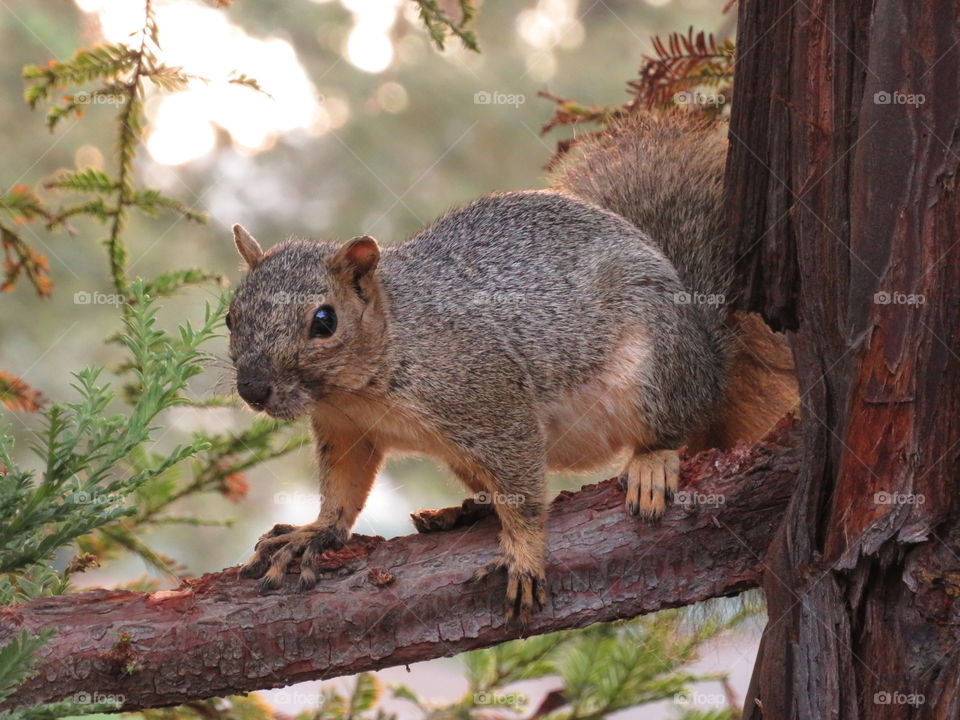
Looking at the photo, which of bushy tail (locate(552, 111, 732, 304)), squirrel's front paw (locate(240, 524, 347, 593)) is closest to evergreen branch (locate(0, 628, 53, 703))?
squirrel's front paw (locate(240, 524, 347, 593))

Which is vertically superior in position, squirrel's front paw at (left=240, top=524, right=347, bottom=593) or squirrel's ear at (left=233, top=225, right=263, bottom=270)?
squirrel's ear at (left=233, top=225, right=263, bottom=270)

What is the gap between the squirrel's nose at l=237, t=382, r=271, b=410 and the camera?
199cm

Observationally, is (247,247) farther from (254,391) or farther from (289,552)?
(289,552)

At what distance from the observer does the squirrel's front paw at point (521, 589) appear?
2.03m

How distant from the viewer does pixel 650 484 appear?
2.08 metres

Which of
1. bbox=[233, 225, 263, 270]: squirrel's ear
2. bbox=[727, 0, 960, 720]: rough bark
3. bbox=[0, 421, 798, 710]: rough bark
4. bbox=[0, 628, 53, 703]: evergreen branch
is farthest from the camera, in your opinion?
bbox=[233, 225, 263, 270]: squirrel's ear

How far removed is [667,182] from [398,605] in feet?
4.53

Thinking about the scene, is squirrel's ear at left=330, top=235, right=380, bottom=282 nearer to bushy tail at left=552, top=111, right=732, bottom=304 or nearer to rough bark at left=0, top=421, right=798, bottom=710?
rough bark at left=0, top=421, right=798, bottom=710

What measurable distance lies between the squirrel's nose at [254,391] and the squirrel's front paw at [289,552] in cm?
37

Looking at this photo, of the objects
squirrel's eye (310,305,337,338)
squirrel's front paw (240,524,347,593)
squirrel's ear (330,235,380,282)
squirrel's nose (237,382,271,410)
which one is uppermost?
squirrel's ear (330,235,380,282)

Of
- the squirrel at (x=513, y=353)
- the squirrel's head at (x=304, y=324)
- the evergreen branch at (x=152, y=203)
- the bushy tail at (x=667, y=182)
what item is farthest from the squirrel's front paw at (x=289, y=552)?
the bushy tail at (x=667, y=182)

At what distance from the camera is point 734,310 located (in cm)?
250

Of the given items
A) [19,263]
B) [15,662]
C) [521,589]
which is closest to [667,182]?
[521,589]

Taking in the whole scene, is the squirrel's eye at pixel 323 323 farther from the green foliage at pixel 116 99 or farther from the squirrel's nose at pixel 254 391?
the green foliage at pixel 116 99
